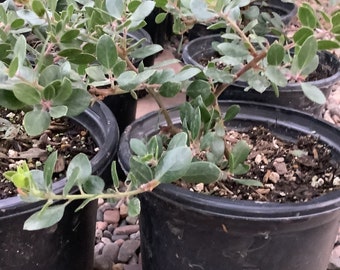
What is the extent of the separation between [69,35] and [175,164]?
327 millimetres

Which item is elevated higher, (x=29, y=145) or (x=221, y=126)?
(x=221, y=126)

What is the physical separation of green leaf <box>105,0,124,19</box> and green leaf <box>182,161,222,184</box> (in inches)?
11.4

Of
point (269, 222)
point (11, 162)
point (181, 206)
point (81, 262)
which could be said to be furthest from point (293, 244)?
point (11, 162)

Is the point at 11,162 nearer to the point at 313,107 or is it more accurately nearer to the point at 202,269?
the point at 202,269

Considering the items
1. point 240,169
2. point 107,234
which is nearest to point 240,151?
point 240,169

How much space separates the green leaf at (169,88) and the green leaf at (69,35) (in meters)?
0.17

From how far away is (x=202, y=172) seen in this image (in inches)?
35.2

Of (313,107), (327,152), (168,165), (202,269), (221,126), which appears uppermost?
(168,165)

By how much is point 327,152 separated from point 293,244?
28 cm

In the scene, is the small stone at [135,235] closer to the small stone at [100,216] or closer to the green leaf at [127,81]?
the small stone at [100,216]

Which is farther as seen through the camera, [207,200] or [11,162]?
[11,162]

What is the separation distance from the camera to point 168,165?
80 cm

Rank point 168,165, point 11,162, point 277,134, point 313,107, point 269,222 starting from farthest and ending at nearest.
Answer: point 313,107 → point 277,134 → point 11,162 → point 269,222 → point 168,165

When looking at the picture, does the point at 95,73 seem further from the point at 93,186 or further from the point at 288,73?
the point at 288,73
